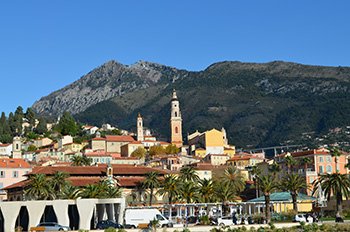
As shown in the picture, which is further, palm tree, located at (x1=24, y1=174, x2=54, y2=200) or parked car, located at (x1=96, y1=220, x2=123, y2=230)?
palm tree, located at (x1=24, y1=174, x2=54, y2=200)

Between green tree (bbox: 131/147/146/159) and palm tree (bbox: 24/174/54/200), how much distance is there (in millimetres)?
90088

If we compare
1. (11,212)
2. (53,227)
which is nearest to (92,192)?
(11,212)

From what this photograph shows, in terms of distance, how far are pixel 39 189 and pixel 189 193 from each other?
21433 millimetres

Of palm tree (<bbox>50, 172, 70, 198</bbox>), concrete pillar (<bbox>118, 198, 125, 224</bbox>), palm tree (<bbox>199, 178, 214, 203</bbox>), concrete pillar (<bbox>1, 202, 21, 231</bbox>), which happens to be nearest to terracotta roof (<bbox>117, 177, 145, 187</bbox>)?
palm tree (<bbox>50, 172, 70, 198</bbox>)

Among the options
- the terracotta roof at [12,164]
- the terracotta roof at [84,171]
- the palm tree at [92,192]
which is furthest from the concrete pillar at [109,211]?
the terracotta roof at [12,164]

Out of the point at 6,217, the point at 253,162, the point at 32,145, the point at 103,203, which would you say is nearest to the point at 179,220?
the point at 103,203

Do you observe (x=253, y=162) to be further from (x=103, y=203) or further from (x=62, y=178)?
(x=103, y=203)

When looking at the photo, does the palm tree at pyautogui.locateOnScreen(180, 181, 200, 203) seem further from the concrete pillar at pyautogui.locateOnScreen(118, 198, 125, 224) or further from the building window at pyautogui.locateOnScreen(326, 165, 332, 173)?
the building window at pyautogui.locateOnScreen(326, 165, 332, 173)

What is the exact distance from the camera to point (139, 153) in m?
178

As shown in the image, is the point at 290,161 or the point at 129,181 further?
the point at 290,161

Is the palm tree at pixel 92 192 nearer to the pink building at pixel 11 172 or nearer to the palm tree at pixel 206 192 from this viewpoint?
the palm tree at pixel 206 192

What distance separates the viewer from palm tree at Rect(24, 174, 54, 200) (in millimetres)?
83250

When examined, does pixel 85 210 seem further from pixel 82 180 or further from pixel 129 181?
pixel 129 181

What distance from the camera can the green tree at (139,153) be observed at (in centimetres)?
17750
